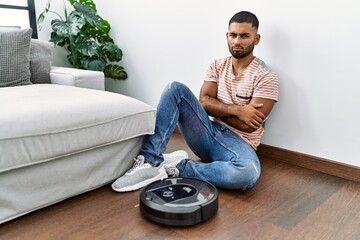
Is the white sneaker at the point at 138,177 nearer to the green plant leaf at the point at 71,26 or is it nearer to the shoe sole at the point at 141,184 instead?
the shoe sole at the point at 141,184

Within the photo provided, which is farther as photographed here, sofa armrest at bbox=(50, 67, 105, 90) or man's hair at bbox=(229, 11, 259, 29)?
sofa armrest at bbox=(50, 67, 105, 90)

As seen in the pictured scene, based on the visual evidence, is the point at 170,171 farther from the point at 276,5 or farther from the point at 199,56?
the point at 276,5

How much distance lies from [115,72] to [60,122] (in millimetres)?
1501

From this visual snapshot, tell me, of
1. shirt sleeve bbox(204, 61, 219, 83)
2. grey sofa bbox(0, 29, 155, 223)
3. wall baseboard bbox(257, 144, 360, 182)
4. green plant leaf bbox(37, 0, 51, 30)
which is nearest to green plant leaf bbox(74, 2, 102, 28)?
green plant leaf bbox(37, 0, 51, 30)

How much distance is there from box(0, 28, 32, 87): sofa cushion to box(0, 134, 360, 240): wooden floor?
0.88m

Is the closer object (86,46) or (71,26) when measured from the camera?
(71,26)

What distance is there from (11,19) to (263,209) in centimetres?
257

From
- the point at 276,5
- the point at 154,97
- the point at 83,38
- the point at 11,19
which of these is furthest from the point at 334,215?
the point at 11,19

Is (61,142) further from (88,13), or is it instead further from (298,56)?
(88,13)

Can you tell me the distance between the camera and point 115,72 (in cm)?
269

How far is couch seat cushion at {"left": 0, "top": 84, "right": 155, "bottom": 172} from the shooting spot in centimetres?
115

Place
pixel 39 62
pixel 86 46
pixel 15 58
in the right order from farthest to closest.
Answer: pixel 86 46
pixel 39 62
pixel 15 58

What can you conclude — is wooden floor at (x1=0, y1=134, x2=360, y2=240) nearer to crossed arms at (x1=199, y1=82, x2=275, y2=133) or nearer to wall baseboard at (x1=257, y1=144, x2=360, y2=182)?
wall baseboard at (x1=257, y1=144, x2=360, y2=182)

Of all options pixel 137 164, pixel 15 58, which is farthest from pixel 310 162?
pixel 15 58
